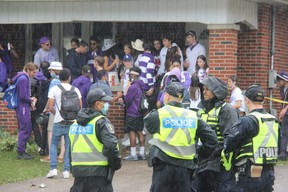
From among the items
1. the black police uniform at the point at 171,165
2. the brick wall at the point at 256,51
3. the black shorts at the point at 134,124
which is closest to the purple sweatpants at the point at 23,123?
the black shorts at the point at 134,124

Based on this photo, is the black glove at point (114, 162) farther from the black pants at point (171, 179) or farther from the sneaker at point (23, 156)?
the sneaker at point (23, 156)

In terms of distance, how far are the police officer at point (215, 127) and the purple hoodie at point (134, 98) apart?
5699 mm

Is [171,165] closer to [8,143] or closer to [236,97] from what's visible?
[236,97]

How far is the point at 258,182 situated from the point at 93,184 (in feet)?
5.75

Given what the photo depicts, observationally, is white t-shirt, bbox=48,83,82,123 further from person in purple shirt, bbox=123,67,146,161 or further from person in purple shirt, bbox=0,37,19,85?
person in purple shirt, bbox=0,37,19,85

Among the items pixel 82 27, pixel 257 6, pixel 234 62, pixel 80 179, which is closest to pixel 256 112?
pixel 80 179

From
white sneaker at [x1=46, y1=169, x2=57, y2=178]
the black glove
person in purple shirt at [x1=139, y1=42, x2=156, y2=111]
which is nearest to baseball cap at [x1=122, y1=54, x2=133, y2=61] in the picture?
person in purple shirt at [x1=139, y1=42, x2=156, y2=111]

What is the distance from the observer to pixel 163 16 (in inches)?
612

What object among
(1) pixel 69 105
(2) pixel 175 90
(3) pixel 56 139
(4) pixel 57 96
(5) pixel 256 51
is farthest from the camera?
(5) pixel 256 51

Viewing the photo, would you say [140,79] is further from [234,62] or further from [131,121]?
[234,62]

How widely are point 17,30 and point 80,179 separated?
38.2 ft

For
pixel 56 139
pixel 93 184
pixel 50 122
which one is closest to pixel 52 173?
pixel 56 139

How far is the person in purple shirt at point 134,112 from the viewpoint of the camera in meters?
14.2

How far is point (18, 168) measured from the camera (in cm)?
1316
